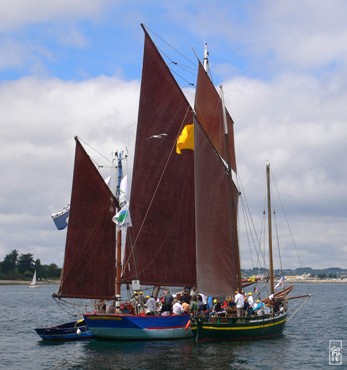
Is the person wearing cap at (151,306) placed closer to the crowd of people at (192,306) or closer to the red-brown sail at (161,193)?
the crowd of people at (192,306)

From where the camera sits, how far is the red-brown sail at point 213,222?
52.2 metres

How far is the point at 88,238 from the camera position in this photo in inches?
2154

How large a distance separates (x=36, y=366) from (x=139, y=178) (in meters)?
18.0

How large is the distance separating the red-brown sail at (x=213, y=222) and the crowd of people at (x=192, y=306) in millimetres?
1241

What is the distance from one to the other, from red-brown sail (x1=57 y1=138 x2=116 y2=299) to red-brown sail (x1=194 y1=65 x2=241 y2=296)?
710 cm

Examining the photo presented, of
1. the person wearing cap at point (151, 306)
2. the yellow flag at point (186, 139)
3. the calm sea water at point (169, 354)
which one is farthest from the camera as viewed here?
the yellow flag at point (186, 139)

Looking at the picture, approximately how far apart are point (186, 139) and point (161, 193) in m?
4.80

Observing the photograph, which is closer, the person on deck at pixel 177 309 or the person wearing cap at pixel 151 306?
the person on deck at pixel 177 309

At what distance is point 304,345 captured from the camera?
53656 millimetres

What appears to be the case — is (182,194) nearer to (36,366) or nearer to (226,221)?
(226,221)

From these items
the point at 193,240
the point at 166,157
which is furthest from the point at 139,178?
the point at 193,240

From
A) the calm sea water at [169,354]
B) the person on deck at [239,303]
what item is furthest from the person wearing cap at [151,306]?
the person on deck at [239,303]

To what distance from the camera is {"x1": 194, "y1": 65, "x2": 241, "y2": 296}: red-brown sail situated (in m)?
52.2

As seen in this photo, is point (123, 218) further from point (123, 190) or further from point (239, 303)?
point (239, 303)
